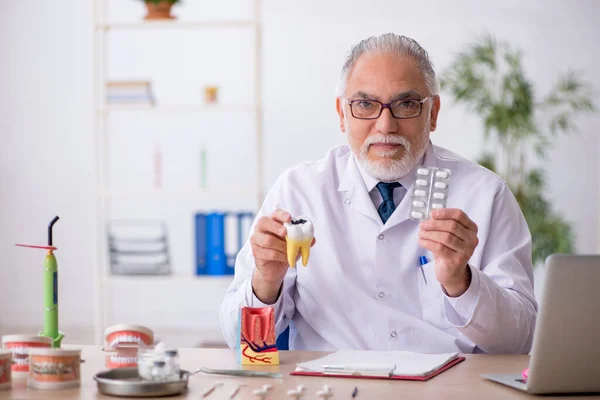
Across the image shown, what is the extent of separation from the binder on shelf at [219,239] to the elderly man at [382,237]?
204 cm

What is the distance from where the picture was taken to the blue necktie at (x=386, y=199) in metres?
2.22

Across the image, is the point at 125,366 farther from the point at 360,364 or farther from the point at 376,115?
the point at 376,115

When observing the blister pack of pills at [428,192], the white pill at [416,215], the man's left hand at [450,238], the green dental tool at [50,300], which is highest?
the blister pack of pills at [428,192]

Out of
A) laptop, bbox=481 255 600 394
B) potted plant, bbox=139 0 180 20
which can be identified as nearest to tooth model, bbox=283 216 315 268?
laptop, bbox=481 255 600 394

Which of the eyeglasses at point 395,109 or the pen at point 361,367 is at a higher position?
the eyeglasses at point 395,109

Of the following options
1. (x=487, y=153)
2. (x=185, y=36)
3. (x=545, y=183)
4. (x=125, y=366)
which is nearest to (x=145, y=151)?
(x=185, y=36)

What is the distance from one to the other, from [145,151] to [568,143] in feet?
8.69

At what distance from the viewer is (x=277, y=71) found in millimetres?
5434

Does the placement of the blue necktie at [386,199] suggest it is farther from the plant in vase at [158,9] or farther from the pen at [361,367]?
the plant in vase at [158,9]

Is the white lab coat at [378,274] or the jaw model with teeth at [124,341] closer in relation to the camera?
the jaw model with teeth at [124,341]

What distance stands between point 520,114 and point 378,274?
2.91m

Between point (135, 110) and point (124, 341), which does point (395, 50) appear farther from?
point (135, 110)

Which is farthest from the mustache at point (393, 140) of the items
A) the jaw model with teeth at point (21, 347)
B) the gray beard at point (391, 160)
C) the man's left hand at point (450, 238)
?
the jaw model with teeth at point (21, 347)

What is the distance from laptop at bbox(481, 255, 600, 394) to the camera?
1312 millimetres
